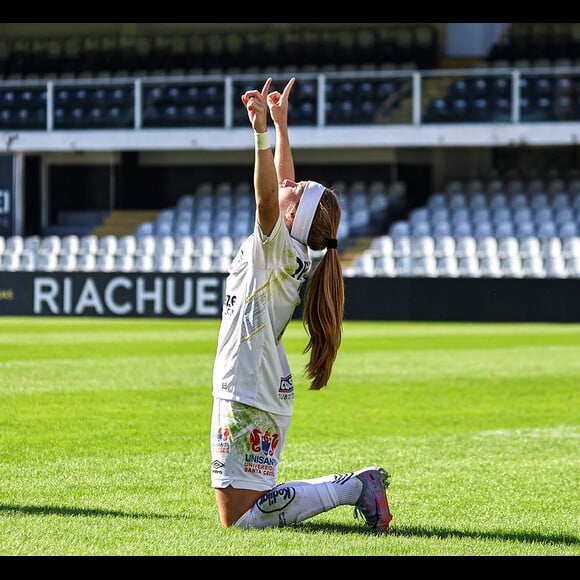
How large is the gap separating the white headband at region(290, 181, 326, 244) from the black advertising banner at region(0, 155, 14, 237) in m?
29.1

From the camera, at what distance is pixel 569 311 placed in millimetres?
25922

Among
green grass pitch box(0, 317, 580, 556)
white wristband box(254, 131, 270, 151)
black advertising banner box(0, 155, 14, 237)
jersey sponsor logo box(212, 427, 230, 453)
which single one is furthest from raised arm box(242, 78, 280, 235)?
black advertising banner box(0, 155, 14, 237)

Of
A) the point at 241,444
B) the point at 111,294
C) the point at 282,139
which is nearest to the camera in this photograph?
the point at 241,444

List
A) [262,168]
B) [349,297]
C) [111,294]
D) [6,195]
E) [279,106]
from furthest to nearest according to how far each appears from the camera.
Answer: [6,195] < [111,294] < [349,297] < [279,106] < [262,168]

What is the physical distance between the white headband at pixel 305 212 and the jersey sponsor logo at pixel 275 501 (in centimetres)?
117

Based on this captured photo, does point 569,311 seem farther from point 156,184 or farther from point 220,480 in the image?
point 220,480

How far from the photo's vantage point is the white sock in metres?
5.48

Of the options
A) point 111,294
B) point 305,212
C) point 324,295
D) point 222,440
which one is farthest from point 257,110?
point 111,294

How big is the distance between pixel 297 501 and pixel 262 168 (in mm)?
1587

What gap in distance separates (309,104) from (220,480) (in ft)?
84.9

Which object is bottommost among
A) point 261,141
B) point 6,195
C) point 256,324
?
point 256,324

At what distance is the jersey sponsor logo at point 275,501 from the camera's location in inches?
215

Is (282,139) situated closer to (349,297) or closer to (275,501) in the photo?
(275,501)

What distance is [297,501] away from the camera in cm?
551
